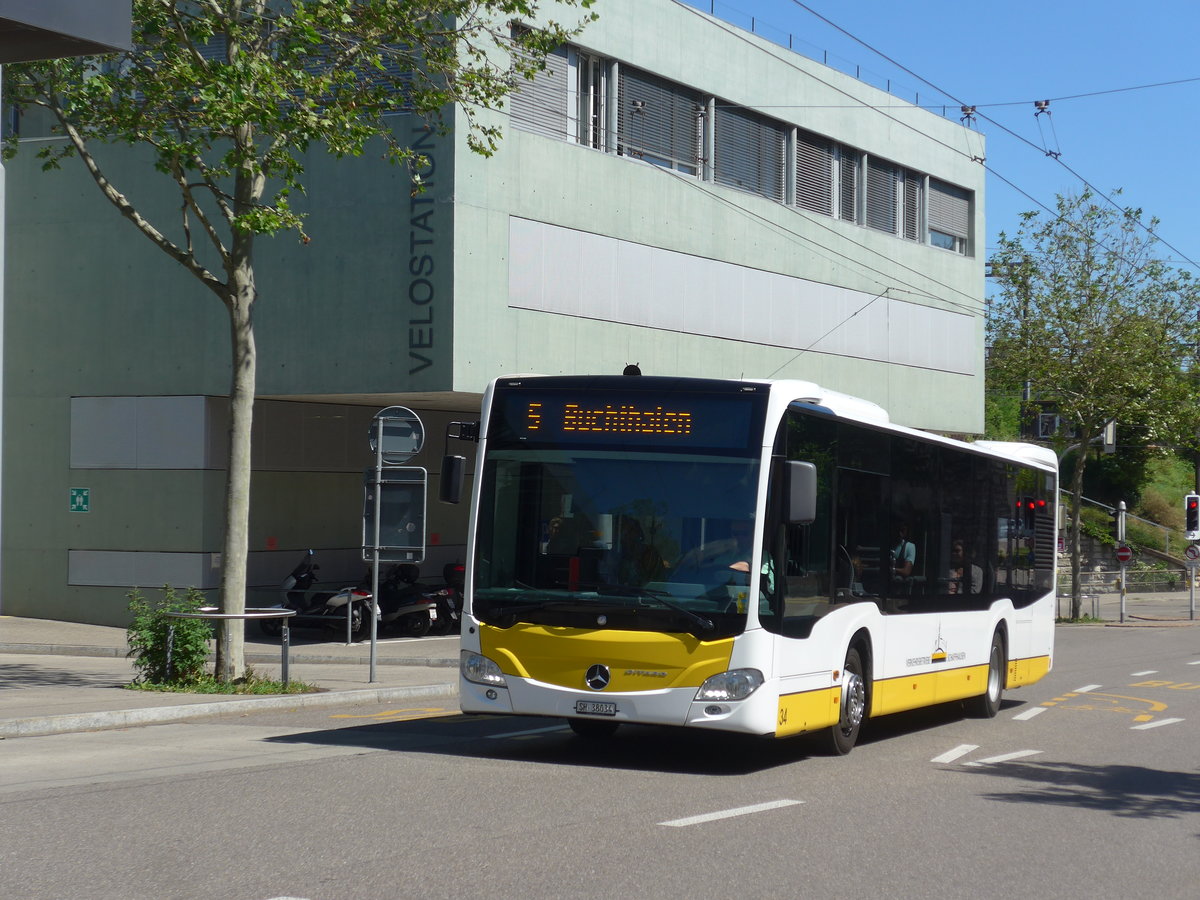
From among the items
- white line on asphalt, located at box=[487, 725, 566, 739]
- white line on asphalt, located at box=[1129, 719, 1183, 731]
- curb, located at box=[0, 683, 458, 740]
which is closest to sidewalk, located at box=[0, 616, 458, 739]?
curb, located at box=[0, 683, 458, 740]

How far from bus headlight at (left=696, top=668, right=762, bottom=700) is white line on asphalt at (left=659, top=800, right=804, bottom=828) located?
119 centimetres

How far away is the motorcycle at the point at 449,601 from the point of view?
26.5 meters

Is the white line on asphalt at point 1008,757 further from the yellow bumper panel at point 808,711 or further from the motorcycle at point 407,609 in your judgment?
the motorcycle at point 407,609

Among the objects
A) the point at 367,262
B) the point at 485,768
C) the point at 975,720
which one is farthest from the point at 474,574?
the point at 367,262

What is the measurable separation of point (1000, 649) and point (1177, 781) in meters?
4.74

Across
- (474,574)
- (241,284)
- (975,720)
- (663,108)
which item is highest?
(663,108)

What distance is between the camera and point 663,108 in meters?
30.1

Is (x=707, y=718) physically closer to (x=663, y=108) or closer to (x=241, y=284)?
(x=241, y=284)

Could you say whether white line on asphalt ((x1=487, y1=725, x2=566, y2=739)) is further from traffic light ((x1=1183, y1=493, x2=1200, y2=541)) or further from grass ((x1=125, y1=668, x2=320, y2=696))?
traffic light ((x1=1183, y1=493, x2=1200, y2=541))

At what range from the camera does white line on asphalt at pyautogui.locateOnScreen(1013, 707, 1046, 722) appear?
1559cm

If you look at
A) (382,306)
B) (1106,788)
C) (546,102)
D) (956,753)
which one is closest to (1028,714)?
(956,753)

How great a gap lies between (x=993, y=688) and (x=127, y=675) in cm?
1006

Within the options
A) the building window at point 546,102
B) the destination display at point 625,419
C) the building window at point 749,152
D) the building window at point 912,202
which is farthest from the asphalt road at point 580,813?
the building window at point 912,202

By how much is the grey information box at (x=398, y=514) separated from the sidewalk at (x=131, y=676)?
5.08 ft
